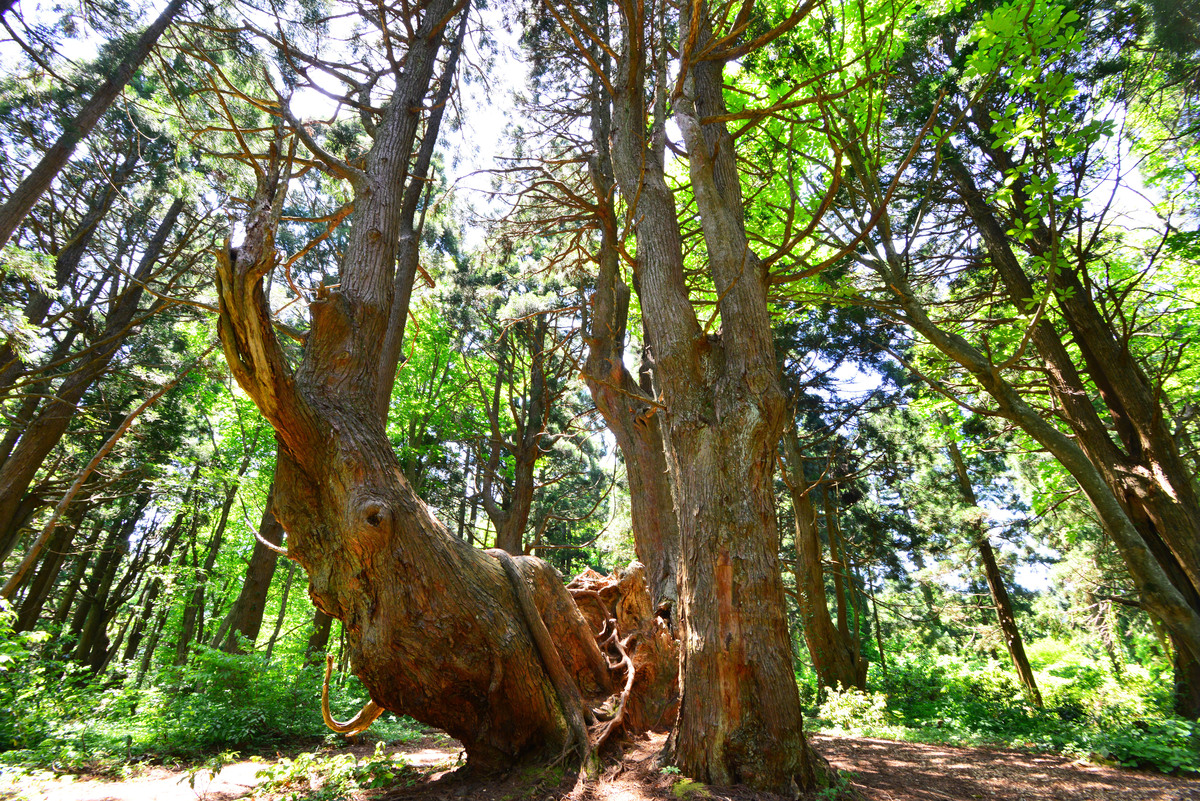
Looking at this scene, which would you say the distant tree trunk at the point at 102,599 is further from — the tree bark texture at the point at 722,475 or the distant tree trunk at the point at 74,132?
the tree bark texture at the point at 722,475

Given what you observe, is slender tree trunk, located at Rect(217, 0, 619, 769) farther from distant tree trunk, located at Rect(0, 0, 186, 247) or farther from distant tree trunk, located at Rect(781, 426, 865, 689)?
distant tree trunk, located at Rect(781, 426, 865, 689)

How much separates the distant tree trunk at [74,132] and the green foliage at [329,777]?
610 cm

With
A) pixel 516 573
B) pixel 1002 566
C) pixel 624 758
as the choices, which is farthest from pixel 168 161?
pixel 1002 566

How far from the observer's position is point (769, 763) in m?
2.72

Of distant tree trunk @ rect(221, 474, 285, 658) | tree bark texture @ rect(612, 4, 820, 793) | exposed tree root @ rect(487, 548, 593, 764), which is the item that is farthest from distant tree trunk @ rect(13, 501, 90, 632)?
tree bark texture @ rect(612, 4, 820, 793)

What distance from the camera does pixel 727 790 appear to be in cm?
265

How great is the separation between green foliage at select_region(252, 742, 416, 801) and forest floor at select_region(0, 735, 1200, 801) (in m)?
0.06

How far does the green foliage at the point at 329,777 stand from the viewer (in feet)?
12.0

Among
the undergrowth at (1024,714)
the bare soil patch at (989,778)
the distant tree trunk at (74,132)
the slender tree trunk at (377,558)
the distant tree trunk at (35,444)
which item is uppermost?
the distant tree trunk at (74,132)

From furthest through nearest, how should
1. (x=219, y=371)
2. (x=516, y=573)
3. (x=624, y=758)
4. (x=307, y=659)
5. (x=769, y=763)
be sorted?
1. (x=219, y=371)
2. (x=307, y=659)
3. (x=516, y=573)
4. (x=624, y=758)
5. (x=769, y=763)

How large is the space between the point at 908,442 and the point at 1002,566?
5.68 metres

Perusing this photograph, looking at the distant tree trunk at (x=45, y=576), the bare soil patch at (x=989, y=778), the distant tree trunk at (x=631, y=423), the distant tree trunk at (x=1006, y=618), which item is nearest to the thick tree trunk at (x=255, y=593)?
the distant tree trunk at (x=45, y=576)

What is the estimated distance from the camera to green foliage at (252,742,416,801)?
3.65 metres

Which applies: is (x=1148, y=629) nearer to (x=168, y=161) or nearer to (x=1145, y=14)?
(x=1145, y=14)
